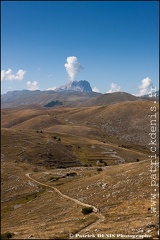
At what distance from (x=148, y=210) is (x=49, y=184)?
63590mm

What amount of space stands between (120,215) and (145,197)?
10.4 metres

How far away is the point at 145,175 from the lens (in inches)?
2598

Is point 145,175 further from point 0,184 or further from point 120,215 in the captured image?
point 0,184

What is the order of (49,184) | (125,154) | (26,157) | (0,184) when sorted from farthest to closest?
(125,154) → (26,157) → (0,184) → (49,184)

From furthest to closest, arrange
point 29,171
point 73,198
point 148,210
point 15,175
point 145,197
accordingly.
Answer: point 29,171
point 15,175
point 73,198
point 145,197
point 148,210

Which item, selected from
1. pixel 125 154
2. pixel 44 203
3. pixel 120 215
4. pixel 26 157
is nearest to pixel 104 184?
pixel 44 203

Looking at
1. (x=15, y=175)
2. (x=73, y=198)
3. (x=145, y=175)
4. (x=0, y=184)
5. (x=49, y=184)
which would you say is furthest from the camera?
(x=15, y=175)

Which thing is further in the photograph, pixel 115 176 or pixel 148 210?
pixel 115 176

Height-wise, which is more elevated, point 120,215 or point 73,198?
point 120,215

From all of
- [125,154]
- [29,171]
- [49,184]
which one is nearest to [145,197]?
[49,184]

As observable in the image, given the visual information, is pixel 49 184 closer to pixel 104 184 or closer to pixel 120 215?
pixel 104 184

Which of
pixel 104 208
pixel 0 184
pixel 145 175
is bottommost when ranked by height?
pixel 0 184

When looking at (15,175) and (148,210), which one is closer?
(148,210)

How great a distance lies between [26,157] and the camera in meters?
165
